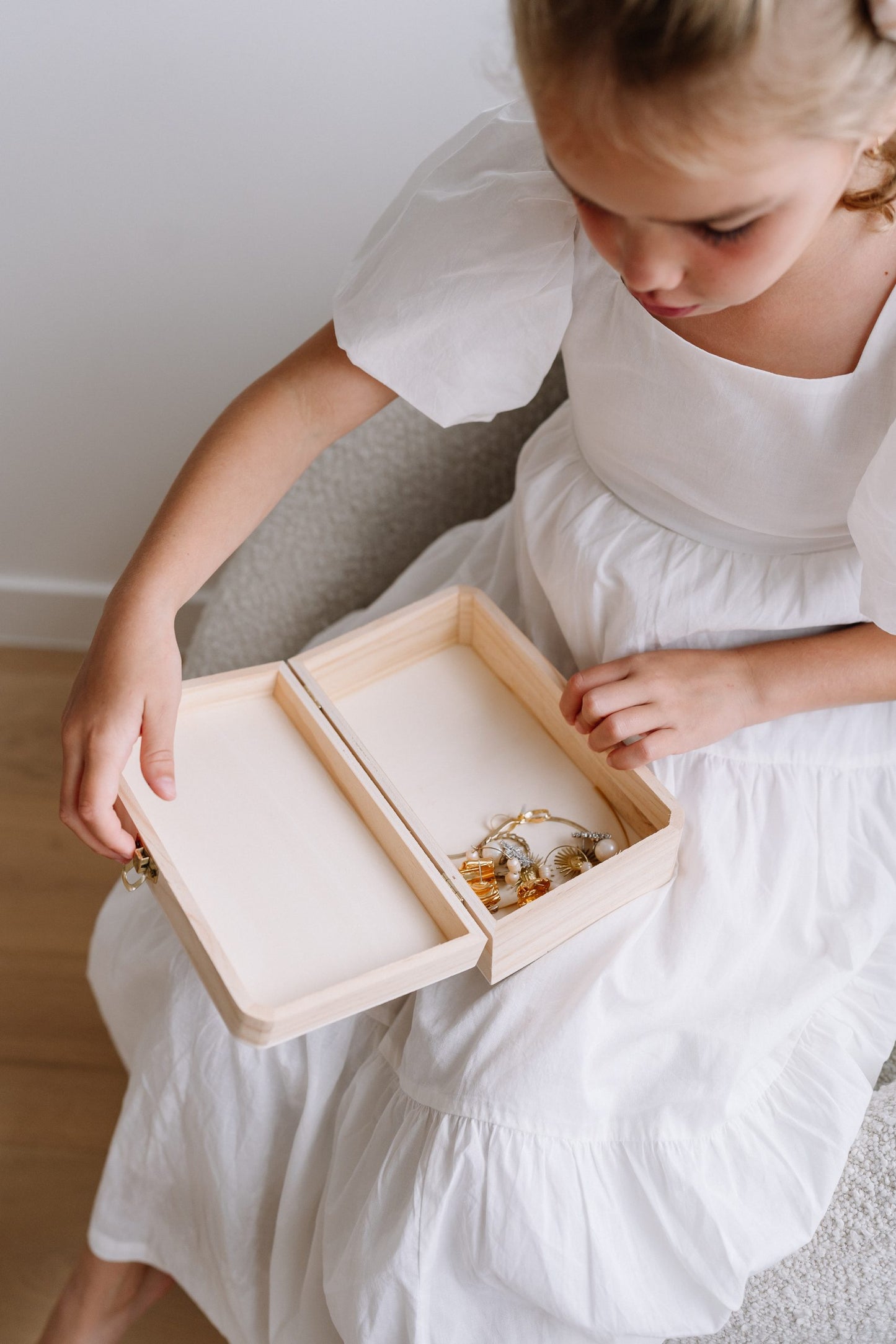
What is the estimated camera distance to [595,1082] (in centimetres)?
59

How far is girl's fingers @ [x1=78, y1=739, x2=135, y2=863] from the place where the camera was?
A: 1.87 feet

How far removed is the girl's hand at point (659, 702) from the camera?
2.08 ft

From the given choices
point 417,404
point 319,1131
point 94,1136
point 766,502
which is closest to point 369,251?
point 417,404

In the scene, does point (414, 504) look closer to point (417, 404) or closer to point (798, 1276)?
point (417, 404)

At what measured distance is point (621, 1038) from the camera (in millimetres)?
605

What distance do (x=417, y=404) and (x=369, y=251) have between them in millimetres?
94

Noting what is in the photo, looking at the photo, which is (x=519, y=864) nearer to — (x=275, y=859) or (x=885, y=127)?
(x=275, y=859)

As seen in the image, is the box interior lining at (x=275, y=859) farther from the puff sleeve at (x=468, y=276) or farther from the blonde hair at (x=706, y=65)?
the blonde hair at (x=706, y=65)

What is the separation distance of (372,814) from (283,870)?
6 cm

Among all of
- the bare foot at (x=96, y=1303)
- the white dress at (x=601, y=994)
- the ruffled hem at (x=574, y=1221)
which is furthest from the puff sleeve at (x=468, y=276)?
the bare foot at (x=96, y=1303)

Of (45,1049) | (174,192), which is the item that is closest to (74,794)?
Answer: (45,1049)

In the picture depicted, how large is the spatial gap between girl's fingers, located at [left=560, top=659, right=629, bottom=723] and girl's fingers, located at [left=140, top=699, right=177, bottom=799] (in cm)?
22

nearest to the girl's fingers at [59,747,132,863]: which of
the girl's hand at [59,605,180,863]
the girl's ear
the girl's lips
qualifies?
the girl's hand at [59,605,180,863]

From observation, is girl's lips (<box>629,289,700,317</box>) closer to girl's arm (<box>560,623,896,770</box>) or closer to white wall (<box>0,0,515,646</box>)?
girl's arm (<box>560,623,896,770</box>)
